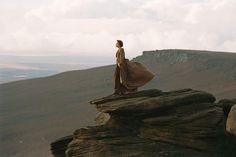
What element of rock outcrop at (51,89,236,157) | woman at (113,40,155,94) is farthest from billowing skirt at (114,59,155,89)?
rock outcrop at (51,89,236,157)

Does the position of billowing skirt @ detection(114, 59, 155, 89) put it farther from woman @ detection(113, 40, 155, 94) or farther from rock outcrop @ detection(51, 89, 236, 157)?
rock outcrop @ detection(51, 89, 236, 157)

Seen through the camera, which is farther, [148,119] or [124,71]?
[124,71]

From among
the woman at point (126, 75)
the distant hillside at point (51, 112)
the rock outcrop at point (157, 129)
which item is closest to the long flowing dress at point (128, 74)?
the woman at point (126, 75)

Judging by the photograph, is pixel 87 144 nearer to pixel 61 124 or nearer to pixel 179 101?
pixel 179 101

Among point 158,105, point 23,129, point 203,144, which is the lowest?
point 23,129

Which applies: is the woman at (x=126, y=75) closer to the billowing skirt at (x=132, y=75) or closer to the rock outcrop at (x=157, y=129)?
the billowing skirt at (x=132, y=75)

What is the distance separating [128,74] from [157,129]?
4669mm

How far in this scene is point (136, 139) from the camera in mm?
30578

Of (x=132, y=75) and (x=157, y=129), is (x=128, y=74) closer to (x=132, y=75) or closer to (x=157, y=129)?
(x=132, y=75)

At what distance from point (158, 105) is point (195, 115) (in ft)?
6.95

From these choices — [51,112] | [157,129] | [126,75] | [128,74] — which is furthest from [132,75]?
[51,112]

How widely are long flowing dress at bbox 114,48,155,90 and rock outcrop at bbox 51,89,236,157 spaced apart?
5.89 feet

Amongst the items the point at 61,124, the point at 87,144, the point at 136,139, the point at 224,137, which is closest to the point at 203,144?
the point at 224,137

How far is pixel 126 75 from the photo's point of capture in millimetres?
33469
